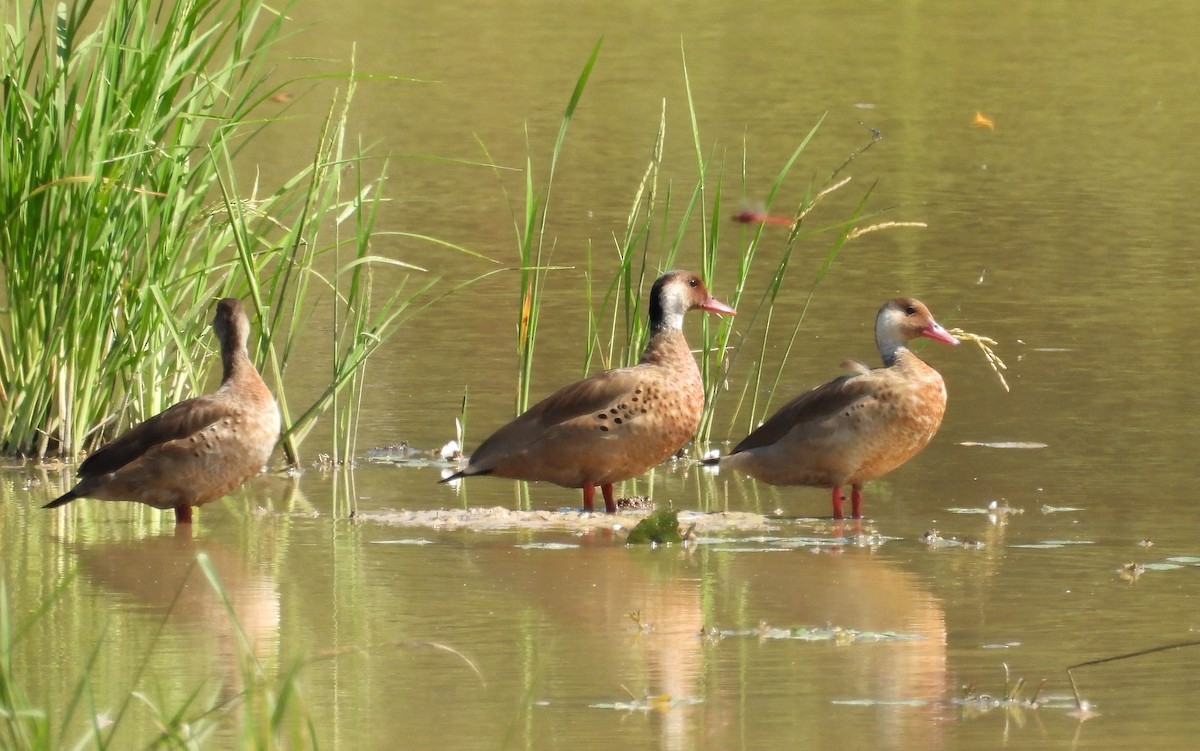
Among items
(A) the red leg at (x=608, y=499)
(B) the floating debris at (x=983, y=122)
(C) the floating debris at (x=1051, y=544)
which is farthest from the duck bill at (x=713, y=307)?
(B) the floating debris at (x=983, y=122)

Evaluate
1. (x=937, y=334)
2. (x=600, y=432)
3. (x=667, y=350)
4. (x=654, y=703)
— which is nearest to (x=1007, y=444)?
(x=937, y=334)

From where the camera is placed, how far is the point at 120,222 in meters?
7.99

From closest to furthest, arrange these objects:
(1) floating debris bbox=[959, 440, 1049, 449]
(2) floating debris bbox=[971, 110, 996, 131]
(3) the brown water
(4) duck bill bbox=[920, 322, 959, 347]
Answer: (3) the brown water < (4) duck bill bbox=[920, 322, 959, 347] < (1) floating debris bbox=[959, 440, 1049, 449] < (2) floating debris bbox=[971, 110, 996, 131]

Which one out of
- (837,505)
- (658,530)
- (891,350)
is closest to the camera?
(658,530)

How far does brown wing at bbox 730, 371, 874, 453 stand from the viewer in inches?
312

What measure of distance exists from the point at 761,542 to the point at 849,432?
78 cm

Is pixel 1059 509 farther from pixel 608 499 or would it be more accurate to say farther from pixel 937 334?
pixel 608 499

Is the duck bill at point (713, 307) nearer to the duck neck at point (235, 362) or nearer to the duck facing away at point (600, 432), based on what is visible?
the duck facing away at point (600, 432)

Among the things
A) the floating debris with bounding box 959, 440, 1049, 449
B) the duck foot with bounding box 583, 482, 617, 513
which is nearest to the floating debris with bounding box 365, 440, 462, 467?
the duck foot with bounding box 583, 482, 617, 513

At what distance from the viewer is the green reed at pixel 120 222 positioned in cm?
782

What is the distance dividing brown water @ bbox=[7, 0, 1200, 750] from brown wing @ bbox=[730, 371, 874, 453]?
0.96ft

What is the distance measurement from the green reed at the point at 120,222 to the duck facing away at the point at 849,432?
1.51 metres

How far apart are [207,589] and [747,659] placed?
1915 mm

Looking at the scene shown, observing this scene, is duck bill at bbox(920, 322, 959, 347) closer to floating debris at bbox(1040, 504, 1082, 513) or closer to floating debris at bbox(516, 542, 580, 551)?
floating debris at bbox(1040, 504, 1082, 513)
